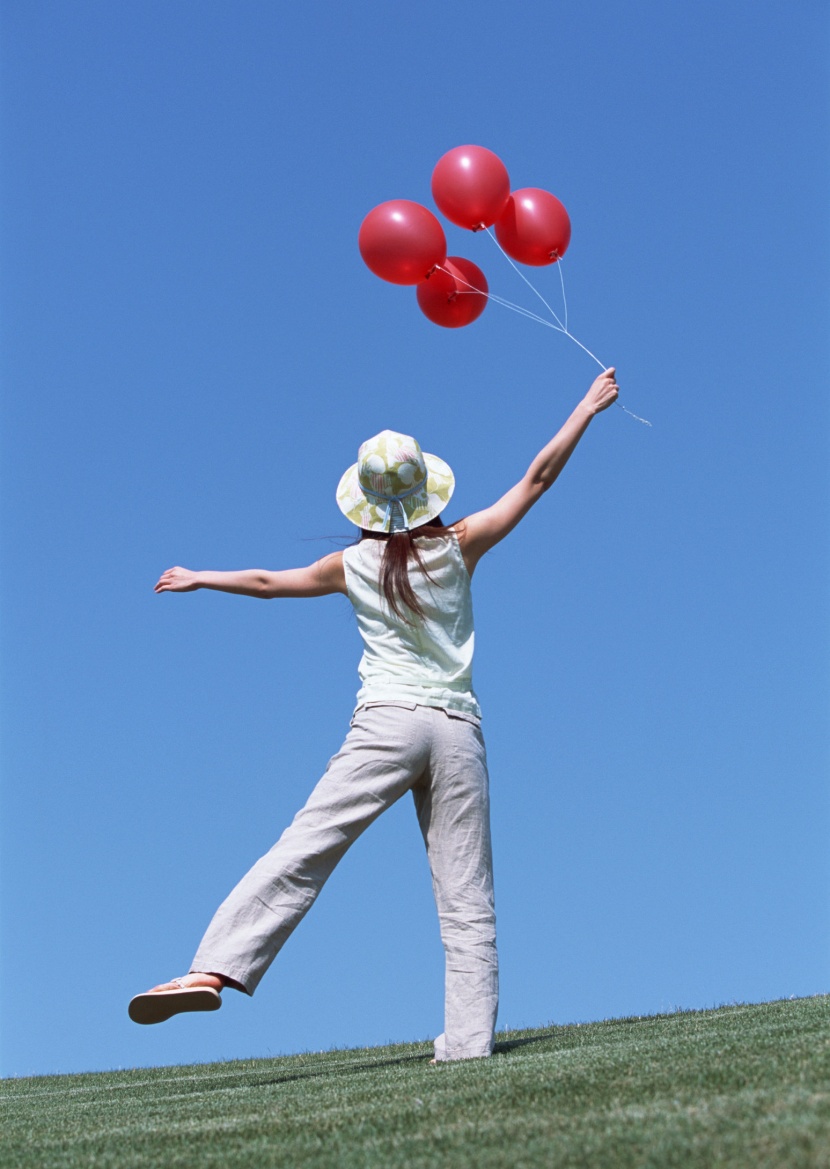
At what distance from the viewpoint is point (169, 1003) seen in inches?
160

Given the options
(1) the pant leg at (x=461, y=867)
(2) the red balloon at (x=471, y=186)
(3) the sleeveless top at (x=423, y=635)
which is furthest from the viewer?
(2) the red balloon at (x=471, y=186)

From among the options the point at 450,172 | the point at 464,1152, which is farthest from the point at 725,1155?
the point at 450,172

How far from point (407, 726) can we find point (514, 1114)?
187cm

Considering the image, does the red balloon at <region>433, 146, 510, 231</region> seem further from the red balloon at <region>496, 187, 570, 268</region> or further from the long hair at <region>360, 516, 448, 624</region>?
the long hair at <region>360, 516, 448, 624</region>

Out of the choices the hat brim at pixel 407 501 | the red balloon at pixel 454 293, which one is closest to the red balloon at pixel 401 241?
the red balloon at pixel 454 293

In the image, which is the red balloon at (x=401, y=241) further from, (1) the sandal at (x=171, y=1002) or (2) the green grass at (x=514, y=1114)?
(2) the green grass at (x=514, y=1114)

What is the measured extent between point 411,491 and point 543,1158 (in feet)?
9.50

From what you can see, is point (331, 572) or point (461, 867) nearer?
point (461, 867)

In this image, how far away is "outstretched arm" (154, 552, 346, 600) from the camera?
483cm

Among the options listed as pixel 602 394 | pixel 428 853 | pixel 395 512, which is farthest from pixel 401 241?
pixel 428 853

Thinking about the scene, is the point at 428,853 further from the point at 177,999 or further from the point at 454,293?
the point at 454,293

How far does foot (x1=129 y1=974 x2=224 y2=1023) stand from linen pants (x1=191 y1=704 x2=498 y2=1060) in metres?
0.06

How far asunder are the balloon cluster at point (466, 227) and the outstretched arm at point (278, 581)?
56.4 inches

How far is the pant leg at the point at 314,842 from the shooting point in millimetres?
4258
